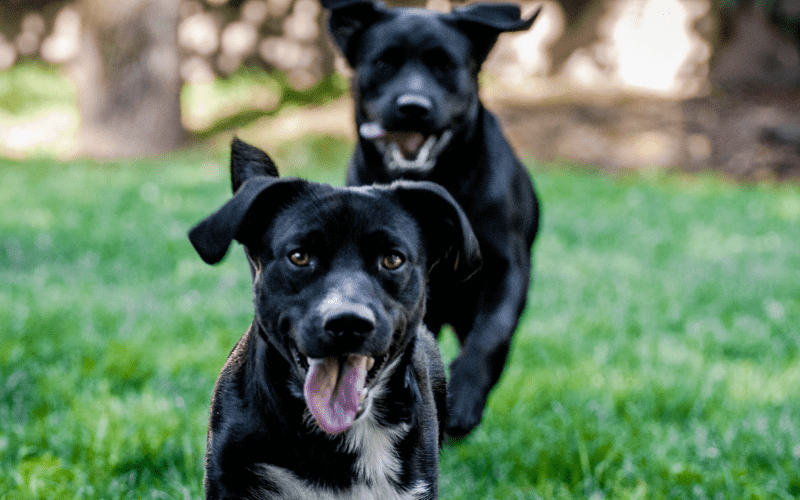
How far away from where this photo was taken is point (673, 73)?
52.5 feet

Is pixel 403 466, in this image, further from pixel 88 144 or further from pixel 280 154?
pixel 88 144

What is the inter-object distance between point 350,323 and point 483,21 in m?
2.47

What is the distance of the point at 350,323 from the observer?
2.26 m

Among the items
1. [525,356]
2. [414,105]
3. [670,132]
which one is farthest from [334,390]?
[670,132]

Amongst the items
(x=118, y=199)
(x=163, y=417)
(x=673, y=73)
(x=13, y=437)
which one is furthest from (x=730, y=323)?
(x=673, y=73)

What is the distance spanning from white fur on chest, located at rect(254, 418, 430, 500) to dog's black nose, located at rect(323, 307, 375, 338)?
0.40m

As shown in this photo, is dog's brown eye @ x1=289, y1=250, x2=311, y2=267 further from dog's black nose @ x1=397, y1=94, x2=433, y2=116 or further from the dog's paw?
dog's black nose @ x1=397, y1=94, x2=433, y2=116

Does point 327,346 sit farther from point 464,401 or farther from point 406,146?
point 406,146

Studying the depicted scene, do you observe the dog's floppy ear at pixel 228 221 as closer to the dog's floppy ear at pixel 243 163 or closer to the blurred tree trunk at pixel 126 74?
the dog's floppy ear at pixel 243 163

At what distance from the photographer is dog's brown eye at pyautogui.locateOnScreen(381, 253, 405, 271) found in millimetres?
2542

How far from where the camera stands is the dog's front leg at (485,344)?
134 inches

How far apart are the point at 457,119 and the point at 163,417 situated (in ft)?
6.06

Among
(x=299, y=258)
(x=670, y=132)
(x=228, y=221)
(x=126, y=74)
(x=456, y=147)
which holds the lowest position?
(x=670, y=132)

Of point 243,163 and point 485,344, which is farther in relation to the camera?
point 485,344
